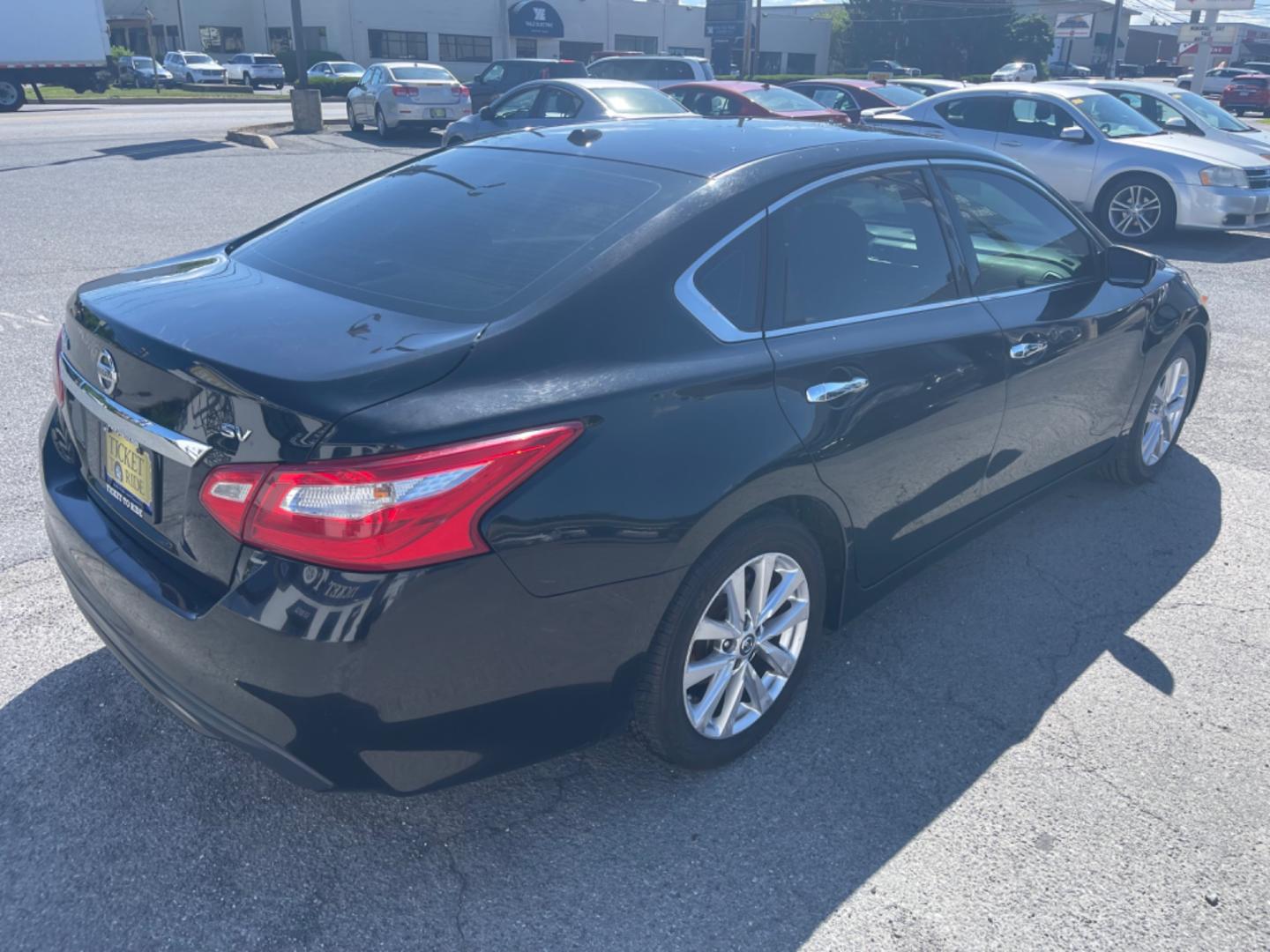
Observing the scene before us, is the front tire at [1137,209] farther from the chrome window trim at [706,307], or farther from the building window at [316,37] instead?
the building window at [316,37]

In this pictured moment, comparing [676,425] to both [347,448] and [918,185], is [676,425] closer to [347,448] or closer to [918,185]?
[347,448]

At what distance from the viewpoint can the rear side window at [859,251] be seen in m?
3.05

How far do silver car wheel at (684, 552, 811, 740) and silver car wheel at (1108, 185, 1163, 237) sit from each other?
1040 cm

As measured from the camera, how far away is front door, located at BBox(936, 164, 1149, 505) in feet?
12.4

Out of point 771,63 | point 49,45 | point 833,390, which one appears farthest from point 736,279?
point 771,63

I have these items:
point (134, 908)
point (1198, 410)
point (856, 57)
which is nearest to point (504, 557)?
point (134, 908)

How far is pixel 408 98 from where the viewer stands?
21.2 m

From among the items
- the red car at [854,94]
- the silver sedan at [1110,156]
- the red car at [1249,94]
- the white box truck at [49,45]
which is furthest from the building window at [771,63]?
the silver sedan at [1110,156]

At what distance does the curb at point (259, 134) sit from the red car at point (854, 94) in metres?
9.27

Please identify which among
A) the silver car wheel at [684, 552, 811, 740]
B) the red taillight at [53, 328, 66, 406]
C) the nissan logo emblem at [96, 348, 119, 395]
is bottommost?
the silver car wheel at [684, 552, 811, 740]

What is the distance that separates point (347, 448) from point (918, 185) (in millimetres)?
2258

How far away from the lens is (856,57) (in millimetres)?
68062

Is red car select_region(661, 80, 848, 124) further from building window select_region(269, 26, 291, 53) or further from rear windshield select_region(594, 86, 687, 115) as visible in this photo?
building window select_region(269, 26, 291, 53)

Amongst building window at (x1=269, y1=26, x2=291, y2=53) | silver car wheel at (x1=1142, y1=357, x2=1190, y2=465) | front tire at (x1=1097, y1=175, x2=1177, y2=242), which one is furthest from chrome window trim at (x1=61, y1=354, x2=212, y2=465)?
building window at (x1=269, y1=26, x2=291, y2=53)
